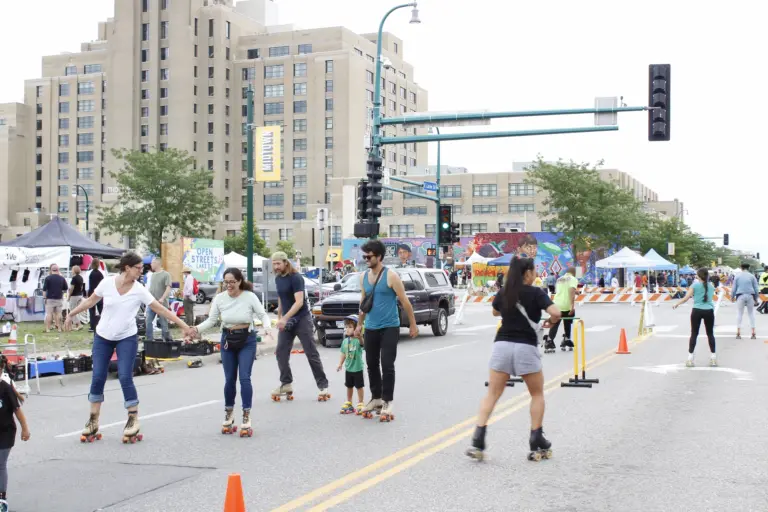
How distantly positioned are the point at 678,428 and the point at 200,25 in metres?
125

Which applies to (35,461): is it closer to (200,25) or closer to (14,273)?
(14,273)

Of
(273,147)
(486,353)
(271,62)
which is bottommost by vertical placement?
(486,353)

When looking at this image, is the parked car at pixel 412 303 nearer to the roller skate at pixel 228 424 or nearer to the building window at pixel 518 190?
the roller skate at pixel 228 424

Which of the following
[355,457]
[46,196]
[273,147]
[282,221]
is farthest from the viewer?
A: [46,196]

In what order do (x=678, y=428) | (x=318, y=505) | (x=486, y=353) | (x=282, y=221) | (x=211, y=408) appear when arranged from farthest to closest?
(x=282, y=221) → (x=486, y=353) → (x=211, y=408) → (x=678, y=428) → (x=318, y=505)

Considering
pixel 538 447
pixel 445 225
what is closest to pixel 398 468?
pixel 538 447

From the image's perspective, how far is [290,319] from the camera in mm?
10750

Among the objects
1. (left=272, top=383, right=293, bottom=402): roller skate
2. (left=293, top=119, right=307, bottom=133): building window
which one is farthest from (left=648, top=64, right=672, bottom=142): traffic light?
(left=293, top=119, right=307, bottom=133): building window

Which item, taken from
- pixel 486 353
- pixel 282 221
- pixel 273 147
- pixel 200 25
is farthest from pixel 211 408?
pixel 200 25

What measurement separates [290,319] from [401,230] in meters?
110

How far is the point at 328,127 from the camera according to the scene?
409ft

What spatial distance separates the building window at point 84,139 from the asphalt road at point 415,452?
126851 millimetres

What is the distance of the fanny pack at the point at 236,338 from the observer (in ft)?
29.0

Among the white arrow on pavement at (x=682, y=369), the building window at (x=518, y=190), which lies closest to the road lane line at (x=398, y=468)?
the white arrow on pavement at (x=682, y=369)
